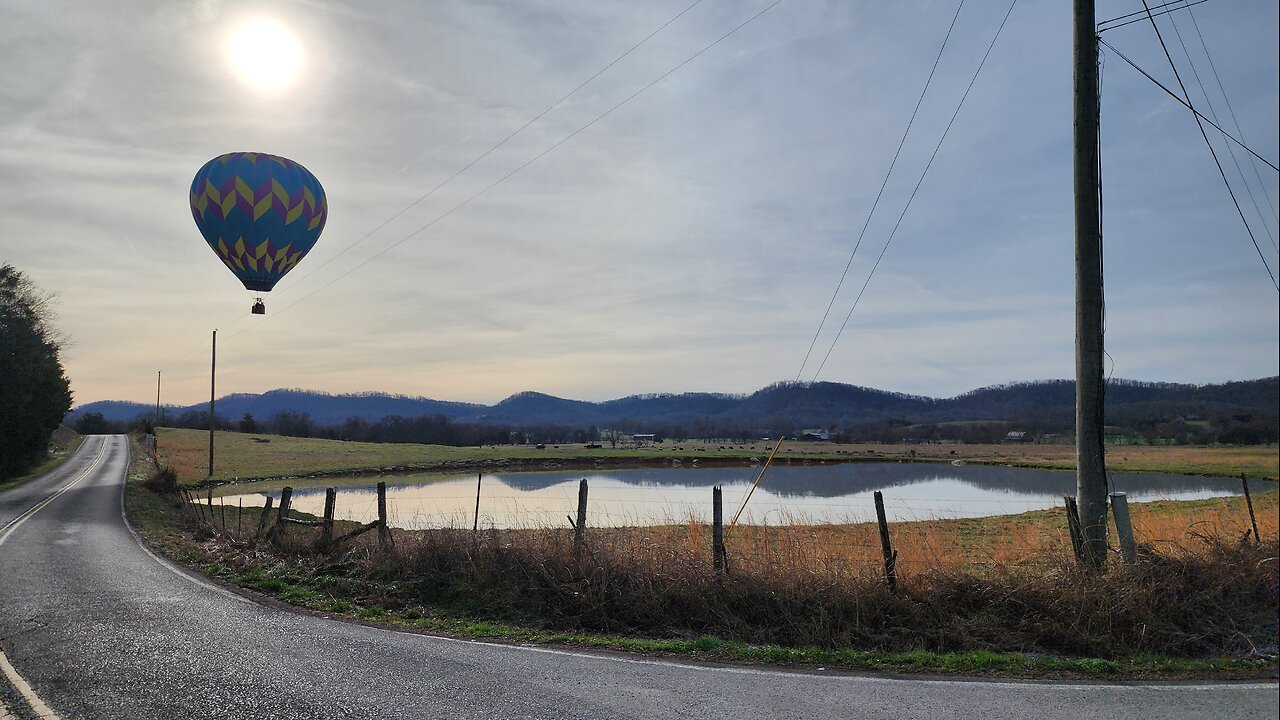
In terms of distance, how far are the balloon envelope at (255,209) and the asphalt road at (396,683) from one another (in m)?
13.9

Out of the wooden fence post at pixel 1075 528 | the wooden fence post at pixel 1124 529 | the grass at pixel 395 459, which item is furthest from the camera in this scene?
the grass at pixel 395 459

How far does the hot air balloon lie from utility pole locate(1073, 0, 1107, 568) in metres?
21.2

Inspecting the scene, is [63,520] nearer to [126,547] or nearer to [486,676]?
[126,547]

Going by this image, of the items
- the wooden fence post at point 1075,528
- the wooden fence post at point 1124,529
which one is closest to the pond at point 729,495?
the wooden fence post at point 1075,528

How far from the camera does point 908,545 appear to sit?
1148 cm

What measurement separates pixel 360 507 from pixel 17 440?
31217mm

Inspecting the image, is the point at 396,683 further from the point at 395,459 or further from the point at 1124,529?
the point at 395,459

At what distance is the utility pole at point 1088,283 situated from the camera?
990 cm

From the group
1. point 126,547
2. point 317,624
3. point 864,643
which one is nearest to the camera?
point 864,643

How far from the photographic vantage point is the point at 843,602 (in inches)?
354

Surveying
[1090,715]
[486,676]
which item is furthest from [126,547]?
[1090,715]

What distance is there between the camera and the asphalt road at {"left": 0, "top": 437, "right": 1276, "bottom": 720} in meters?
6.38

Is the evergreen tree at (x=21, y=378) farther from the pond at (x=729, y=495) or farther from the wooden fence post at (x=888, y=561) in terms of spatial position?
the wooden fence post at (x=888, y=561)

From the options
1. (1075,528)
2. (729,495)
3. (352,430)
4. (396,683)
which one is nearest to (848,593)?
(1075,528)
